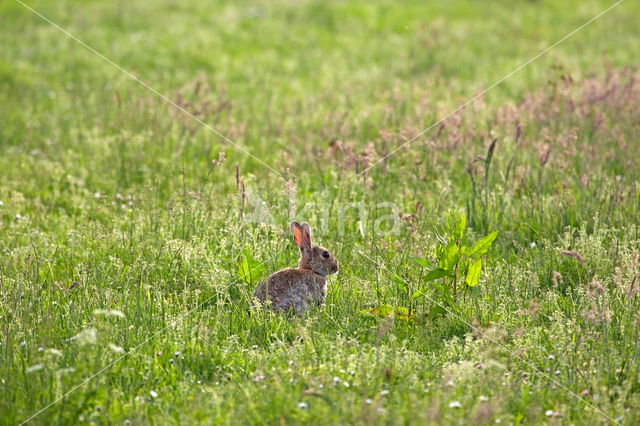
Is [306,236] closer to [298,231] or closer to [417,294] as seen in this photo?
[298,231]

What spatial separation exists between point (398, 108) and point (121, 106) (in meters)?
3.60

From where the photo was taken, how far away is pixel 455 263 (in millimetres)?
5031

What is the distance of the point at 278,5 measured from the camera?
1708 centimetres

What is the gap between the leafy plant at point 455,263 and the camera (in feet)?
16.5

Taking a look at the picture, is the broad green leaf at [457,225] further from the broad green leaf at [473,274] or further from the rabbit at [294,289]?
the rabbit at [294,289]

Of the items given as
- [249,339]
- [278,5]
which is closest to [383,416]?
[249,339]

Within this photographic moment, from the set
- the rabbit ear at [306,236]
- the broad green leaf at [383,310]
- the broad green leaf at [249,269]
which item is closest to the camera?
the broad green leaf at [383,310]

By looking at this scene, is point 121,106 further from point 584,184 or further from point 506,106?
point 584,184

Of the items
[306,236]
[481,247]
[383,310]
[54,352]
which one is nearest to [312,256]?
[306,236]

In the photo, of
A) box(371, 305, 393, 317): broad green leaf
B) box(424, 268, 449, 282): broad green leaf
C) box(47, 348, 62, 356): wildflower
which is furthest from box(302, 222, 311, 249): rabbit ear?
box(47, 348, 62, 356): wildflower

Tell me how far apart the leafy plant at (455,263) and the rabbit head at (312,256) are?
74cm

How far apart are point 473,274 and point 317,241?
5.56 ft

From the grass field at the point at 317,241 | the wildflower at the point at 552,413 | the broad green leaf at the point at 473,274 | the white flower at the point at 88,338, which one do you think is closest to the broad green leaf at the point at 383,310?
the grass field at the point at 317,241

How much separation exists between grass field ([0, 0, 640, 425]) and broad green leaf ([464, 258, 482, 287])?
0.07 meters
